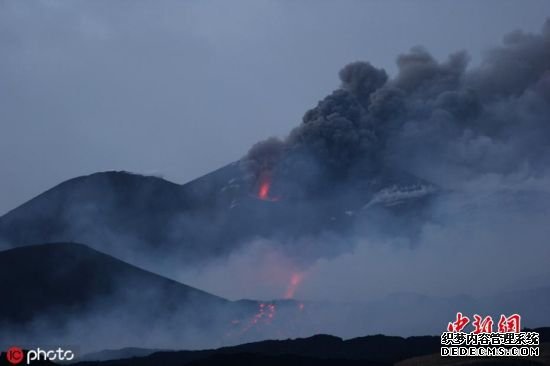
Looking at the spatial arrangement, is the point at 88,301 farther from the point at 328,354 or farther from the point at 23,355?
the point at 23,355

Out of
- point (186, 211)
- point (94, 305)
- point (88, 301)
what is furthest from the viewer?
point (186, 211)

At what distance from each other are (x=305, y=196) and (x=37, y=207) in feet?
138

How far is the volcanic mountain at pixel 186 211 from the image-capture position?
96.8 meters

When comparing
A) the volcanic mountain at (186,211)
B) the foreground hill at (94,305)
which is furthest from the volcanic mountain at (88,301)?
the volcanic mountain at (186,211)

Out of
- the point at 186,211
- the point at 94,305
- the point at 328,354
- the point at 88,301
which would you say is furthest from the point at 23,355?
the point at 186,211

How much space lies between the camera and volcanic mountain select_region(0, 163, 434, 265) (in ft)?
317

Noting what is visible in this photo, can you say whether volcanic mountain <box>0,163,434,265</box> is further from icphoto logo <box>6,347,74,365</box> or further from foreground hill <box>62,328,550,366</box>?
icphoto logo <box>6,347,74,365</box>

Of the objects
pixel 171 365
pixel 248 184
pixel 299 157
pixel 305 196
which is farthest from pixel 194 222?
pixel 171 365

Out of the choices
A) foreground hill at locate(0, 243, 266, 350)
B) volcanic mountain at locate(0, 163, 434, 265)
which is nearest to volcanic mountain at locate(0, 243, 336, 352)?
foreground hill at locate(0, 243, 266, 350)

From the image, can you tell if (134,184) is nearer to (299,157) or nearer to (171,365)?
(299,157)

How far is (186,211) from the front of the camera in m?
113

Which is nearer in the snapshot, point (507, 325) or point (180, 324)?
point (507, 325)

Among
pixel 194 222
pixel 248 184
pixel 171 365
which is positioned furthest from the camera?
pixel 194 222

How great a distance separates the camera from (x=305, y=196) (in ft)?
317
